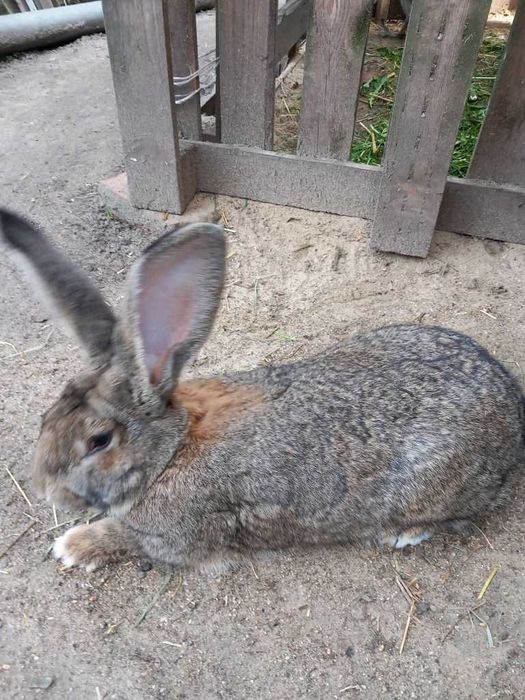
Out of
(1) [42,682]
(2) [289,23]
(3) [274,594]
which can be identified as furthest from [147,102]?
(1) [42,682]

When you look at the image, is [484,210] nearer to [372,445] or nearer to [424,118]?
[424,118]

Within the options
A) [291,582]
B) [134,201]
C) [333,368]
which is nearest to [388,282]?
[333,368]

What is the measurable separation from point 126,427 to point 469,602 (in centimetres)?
162

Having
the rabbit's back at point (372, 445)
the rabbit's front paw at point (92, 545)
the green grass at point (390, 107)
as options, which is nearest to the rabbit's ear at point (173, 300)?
the rabbit's back at point (372, 445)

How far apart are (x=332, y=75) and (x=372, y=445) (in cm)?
240

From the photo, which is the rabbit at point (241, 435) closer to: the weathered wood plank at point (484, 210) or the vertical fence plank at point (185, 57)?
the weathered wood plank at point (484, 210)

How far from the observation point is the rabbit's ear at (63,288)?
2105mm

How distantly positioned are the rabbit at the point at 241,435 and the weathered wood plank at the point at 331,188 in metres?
1.57

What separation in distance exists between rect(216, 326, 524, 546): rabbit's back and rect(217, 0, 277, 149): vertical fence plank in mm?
2088

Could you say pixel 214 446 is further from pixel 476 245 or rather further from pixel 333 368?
pixel 476 245

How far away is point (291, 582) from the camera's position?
2.68 metres

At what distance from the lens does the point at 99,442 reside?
221cm

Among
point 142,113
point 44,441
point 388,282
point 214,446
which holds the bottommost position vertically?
point 388,282

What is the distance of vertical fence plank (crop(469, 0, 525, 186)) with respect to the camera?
136 inches
